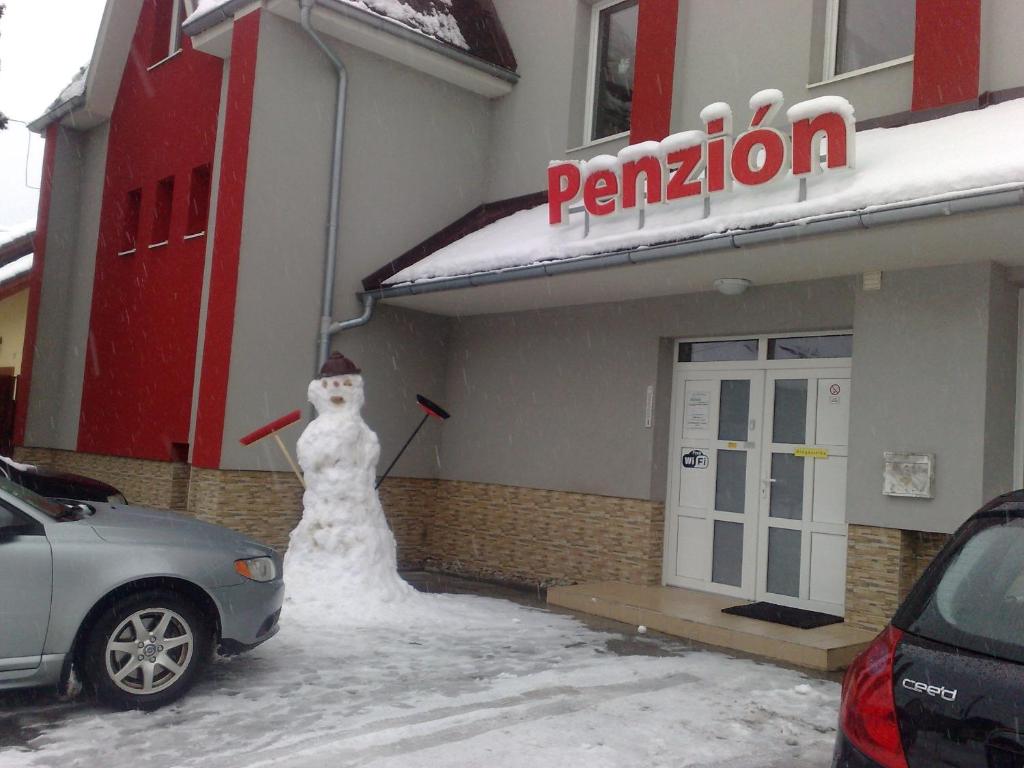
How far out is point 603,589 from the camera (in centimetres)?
898

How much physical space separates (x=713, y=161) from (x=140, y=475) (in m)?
7.80

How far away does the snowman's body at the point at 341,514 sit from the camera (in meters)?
7.90

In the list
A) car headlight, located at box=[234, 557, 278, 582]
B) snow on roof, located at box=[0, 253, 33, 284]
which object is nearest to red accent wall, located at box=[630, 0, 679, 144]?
car headlight, located at box=[234, 557, 278, 582]

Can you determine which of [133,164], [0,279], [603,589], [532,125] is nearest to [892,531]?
[603,589]

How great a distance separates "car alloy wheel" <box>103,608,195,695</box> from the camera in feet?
16.4

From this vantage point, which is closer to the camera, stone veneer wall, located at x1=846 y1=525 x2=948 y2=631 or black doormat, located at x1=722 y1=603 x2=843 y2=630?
stone veneer wall, located at x1=846 y1=525 x2=948 y2=631

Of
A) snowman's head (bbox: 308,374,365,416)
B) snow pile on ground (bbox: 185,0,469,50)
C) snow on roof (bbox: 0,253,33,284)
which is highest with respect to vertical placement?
snow pile on ground (bbox: 185,0,469,50)

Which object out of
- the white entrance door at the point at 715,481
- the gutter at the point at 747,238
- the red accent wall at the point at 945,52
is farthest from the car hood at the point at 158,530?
the red accent wall at the point at 945,52

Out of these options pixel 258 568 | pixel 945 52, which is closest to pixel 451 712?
pixel 258 568

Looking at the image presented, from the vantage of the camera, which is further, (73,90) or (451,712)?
(73,90)

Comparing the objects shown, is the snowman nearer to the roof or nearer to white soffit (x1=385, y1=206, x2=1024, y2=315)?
white soffit (x1=385, y1=206, x2=1024, y2=315)

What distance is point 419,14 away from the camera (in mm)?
10984

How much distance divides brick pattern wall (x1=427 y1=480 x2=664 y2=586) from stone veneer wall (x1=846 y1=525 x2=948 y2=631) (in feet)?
7.19

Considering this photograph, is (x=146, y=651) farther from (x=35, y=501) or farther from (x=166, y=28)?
(x=166, y=28)
